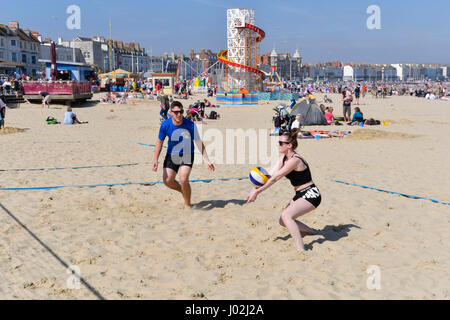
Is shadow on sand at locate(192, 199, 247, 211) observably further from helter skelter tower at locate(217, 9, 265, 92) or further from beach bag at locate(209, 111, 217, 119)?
helter skelter tower at locate(217, 9, 265, 92)

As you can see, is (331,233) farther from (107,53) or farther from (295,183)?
(107,53)

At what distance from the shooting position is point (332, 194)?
7.57 metres

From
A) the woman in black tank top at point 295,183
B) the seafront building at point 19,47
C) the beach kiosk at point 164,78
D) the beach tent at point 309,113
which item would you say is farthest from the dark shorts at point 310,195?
the seafront building at point 19,47

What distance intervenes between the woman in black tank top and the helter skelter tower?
36.4 metres

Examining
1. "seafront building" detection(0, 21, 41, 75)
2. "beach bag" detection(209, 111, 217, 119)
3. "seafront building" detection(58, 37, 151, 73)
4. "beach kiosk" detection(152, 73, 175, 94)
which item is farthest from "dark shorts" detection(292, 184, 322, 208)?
"seafront building" detection(58, 37, 151, 73)

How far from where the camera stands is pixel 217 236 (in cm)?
549

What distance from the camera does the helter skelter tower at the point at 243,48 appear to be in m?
41.5

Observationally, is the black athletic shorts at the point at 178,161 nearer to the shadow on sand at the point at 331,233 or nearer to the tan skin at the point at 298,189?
the tan skin at the point at 298,189

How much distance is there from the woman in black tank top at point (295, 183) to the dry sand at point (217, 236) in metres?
0.33

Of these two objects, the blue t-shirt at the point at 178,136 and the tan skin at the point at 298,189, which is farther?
the blue t-shirt at the point at 178,136

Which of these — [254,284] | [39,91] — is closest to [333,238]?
[254,284]

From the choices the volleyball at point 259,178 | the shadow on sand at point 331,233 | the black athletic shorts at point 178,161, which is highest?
the black athletic shorts at point 178,161

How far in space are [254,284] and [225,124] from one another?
1673 cm
